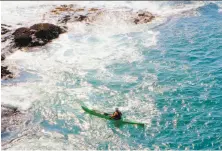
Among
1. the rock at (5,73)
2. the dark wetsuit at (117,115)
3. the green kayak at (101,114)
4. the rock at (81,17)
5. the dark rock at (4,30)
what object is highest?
the rock at (81,17)

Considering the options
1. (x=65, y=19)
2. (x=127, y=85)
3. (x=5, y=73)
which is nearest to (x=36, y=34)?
(x=65, y=19)

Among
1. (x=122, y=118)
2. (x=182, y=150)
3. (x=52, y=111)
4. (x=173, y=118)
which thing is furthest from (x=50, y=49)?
(x=182, y=150)

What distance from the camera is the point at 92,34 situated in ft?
160

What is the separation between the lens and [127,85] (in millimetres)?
35469

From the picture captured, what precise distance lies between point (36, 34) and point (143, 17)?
54.9ft

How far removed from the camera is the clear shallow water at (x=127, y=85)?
2800 centimetres

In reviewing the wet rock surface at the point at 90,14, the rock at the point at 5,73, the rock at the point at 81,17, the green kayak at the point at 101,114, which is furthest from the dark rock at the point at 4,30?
the green kayak at the point at 101,114

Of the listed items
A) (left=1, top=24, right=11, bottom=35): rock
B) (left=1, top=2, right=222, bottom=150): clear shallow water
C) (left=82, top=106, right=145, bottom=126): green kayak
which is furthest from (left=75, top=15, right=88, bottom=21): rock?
(left=82, top=106, right=145, bottom=126): green kayak

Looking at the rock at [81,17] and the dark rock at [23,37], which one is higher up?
the rock at [81,17]

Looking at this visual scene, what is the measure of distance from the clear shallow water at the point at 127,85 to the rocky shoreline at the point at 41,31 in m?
1.38

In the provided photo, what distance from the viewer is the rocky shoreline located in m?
→ 31.1

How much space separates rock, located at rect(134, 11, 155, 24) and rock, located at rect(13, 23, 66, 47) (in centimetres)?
1176

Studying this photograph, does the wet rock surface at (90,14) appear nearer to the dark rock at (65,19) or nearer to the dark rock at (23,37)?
the dark rock at (65,19)

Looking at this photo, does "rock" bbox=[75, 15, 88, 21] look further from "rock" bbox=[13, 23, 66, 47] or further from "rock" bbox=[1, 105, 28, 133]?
"rock" bbox=[1, 105, 28, 133]
